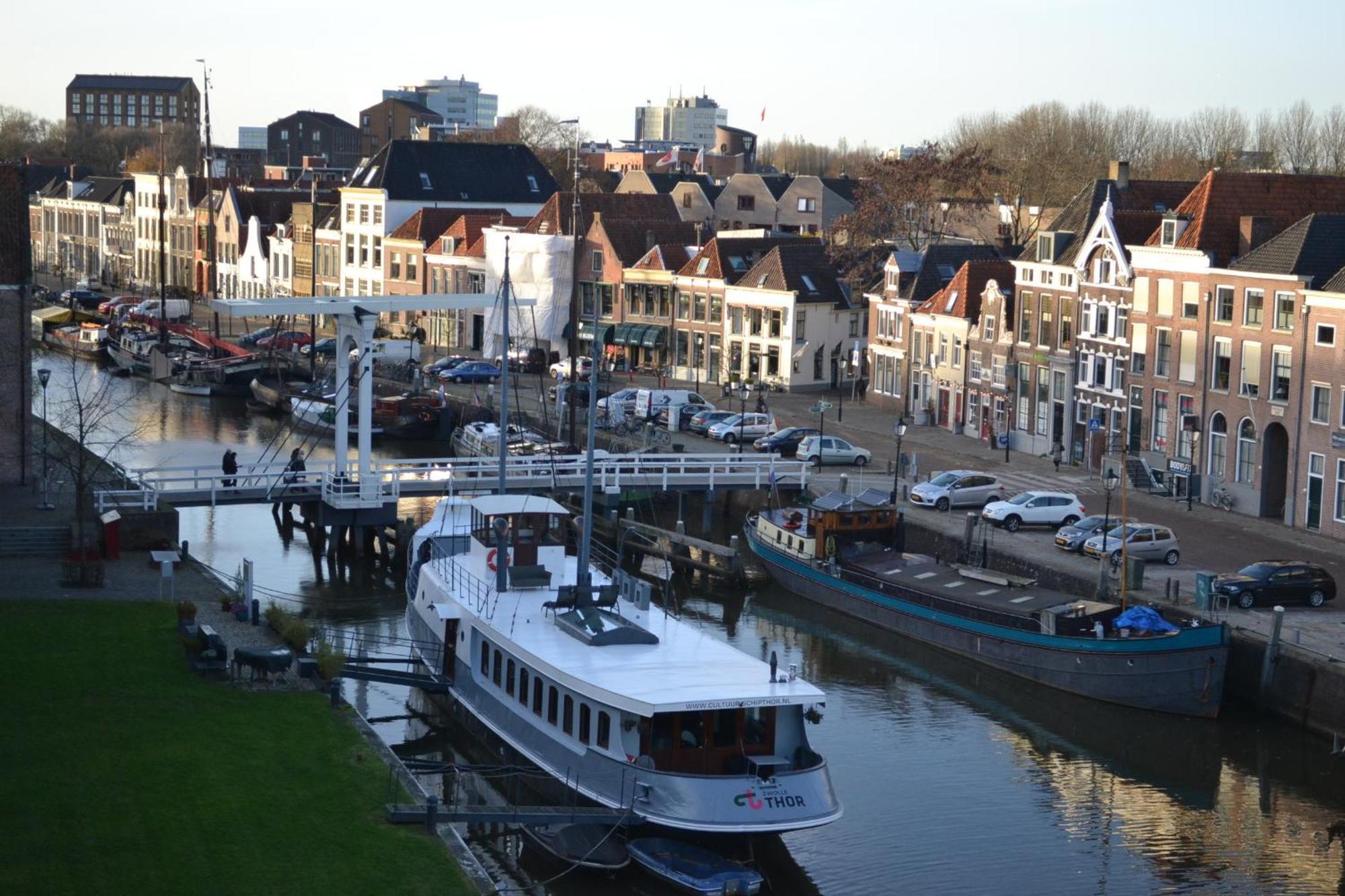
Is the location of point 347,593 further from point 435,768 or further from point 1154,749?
point 1154,749

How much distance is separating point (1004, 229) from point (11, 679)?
66.7 metres

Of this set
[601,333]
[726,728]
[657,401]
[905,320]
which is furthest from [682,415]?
[726,728]

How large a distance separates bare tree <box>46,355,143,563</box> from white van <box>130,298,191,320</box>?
956cm

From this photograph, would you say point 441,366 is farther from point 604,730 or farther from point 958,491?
point 604,730

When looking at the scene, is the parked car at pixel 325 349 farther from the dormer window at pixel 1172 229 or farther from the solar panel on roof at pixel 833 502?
the solar panel on roof at pixel 833 502

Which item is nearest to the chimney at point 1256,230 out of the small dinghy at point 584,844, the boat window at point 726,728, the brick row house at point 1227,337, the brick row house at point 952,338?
the brick row house at point 1227,337

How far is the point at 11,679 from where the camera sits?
31.8 meters

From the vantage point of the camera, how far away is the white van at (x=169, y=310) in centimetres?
11219

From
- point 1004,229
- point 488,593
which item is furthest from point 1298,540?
point 1004,229

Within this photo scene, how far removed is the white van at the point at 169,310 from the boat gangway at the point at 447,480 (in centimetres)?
5193

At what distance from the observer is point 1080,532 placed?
4903 centimetres

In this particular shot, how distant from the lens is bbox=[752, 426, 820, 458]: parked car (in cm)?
6562

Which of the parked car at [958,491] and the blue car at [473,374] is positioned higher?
the blue car at [473,374]

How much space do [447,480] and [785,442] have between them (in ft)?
52.2
